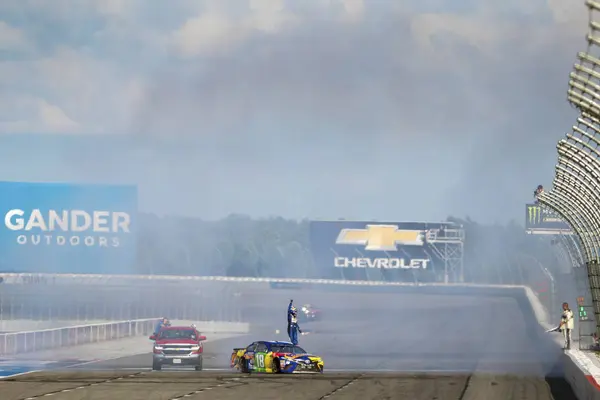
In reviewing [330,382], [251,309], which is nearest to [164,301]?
[251,309]

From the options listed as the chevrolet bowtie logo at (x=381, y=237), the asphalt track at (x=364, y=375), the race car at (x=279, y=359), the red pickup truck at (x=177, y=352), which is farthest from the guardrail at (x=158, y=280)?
the race car at (x=279, y=359)

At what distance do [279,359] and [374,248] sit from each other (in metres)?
138

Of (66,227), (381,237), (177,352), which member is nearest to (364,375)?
(177,352)

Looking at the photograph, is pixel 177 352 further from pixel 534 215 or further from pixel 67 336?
pixel 534 215

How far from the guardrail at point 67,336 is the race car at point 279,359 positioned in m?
17.7

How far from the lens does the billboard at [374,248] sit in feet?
566

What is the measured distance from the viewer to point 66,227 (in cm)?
8919

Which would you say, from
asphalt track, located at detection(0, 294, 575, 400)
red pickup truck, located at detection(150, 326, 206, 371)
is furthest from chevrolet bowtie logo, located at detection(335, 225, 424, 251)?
red pickup truck, located at detection(150, 326, 206, 371)

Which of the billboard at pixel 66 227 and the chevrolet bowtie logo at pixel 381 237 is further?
the chevrolet bowtie logo at pixel 381 237

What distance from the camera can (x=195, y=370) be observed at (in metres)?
43.0

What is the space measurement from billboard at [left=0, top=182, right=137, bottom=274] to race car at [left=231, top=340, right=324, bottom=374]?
46.2 meters

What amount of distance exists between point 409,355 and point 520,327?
39.0m

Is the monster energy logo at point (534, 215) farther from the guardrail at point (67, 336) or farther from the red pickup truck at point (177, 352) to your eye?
the red pickup truck at point (177, 352)

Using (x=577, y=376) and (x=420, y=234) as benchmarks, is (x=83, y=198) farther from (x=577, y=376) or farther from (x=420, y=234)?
(x=420, y=234)
